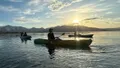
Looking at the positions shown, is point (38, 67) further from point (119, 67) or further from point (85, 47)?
point (85, 47)

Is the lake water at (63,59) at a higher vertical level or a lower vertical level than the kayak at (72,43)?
lower

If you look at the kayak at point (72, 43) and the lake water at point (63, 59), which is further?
the kayak at point (72, 43)

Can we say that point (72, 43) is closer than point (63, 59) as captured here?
No

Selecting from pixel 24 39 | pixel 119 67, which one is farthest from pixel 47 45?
pixel 24 39

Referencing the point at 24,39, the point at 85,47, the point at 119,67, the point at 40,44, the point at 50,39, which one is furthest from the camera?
the point at 24,39

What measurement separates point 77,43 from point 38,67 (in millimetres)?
17001

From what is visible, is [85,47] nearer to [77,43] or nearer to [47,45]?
[77,43]

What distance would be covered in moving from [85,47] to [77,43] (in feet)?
6.13

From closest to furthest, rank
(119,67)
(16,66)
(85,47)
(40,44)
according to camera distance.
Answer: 1. (119,67)
2. (16,66)
3. (85,47)
4. (40,44)

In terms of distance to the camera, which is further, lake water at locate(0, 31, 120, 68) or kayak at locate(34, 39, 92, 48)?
kayak at locate(34, 39, 92, 48)

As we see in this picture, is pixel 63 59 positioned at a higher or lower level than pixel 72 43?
lower

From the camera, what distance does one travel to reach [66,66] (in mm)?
15898

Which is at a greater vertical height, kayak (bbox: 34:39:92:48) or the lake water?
kayak (bbox: 34:39:92:48)

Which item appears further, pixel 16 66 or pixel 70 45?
pixel 70 45
